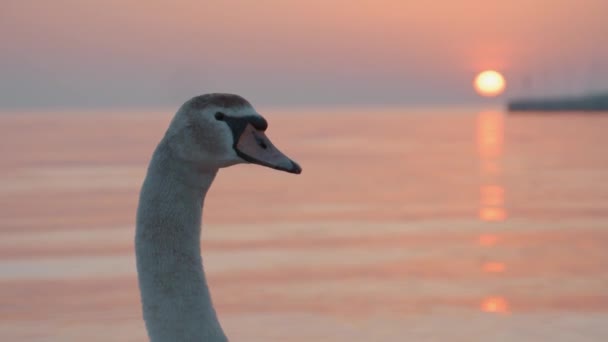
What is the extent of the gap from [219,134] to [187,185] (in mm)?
207

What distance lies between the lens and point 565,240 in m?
12.6

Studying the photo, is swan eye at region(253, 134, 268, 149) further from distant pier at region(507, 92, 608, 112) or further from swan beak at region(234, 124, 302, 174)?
distant pier at region(507, 92, 608, 112)

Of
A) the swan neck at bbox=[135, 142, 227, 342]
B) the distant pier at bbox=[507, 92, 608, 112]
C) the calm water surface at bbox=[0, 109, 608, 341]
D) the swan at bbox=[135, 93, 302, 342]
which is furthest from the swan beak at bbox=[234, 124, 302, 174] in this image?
the distant pier at bbox=[507, 92, 608, 112]

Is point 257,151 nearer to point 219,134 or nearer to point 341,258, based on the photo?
point 219,134

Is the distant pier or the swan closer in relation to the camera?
the swan

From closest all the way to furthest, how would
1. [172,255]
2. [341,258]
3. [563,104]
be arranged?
[172,255] → [341,258] → [563,104]

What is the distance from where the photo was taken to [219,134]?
3.63 metres

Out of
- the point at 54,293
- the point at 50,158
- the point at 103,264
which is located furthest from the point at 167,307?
the point at 50,158

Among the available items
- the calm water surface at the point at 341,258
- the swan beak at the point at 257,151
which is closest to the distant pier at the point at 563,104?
the calm water surface at the point at 341,258

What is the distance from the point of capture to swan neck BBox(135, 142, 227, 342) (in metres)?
3.53

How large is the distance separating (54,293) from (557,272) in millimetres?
4597

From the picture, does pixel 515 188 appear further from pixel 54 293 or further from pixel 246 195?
pixel 54 293

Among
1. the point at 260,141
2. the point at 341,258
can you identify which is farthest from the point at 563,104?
the point at 260,141

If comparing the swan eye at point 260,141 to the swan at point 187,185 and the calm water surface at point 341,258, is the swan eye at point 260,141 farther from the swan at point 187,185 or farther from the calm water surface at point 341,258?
the calm water surface at point 341,258
